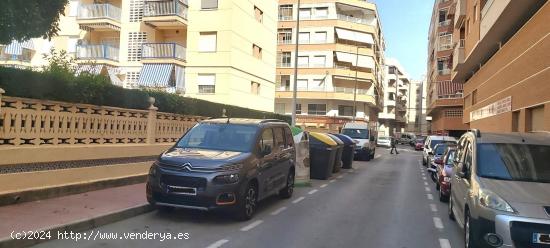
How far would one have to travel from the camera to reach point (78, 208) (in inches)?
A: 355

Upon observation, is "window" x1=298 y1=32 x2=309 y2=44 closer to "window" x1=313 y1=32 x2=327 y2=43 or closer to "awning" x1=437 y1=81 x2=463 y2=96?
"window" x1=313 y1=32 x2=327 y2=43

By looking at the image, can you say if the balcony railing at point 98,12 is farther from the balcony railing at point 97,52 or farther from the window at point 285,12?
the window at point 285,12

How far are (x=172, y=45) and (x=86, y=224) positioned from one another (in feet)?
84.7

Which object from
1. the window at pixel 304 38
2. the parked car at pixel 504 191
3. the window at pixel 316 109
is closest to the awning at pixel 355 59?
the window at pixel 304 38

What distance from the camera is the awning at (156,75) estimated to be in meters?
32.4

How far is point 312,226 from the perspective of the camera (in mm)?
9148

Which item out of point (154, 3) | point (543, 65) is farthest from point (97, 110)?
point (154, 3)

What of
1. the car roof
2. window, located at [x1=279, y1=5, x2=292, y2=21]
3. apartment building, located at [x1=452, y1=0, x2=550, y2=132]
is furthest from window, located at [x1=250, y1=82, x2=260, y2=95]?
window, located at [x1=279, y1=5, x2=292, y2=21]

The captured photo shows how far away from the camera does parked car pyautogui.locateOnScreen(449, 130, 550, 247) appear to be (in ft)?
20.5

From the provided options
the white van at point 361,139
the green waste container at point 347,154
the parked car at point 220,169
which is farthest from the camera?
the white van at point 361,139

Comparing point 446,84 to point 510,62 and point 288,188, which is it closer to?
point 510,62

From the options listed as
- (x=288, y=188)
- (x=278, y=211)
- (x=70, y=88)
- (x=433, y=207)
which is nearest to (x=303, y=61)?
(x=288, y=188)

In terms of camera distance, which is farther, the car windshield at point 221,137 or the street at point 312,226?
the car windshield at point 221,137

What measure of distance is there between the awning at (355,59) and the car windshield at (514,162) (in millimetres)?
57650
